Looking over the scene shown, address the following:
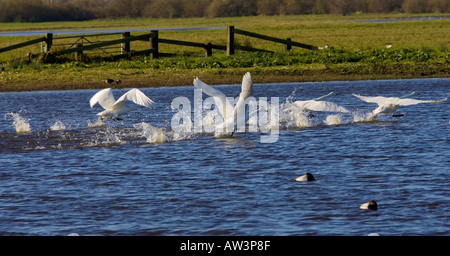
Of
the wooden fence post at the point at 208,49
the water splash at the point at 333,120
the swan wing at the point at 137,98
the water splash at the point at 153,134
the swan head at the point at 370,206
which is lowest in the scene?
the swan head at the point at 370,206

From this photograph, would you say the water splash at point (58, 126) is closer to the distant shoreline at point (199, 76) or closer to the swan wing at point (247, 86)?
the swan wing at point (247, 86)

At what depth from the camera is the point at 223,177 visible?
1102 cm

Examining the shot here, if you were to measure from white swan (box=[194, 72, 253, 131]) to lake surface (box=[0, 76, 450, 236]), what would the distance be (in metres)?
0.48

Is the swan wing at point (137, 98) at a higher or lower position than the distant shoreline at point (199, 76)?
lower

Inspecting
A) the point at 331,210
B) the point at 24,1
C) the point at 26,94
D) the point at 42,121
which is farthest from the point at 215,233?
the point at 24,1

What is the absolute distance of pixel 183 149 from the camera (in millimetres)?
13398

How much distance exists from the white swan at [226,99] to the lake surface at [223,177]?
18.9 inches

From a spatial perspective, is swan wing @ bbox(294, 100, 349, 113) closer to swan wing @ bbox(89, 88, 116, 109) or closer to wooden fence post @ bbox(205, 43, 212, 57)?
swan wing @ bbox(89, 88, 116, 109)

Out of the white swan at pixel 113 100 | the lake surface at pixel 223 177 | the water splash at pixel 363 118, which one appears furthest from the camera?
the water splash at pixel 363 118

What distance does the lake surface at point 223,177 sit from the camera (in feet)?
28.3

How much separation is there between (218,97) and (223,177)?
247 cm

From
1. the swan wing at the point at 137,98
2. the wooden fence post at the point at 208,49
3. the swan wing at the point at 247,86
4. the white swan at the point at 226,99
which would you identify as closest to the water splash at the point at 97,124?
the swan wing at the point at 137,98

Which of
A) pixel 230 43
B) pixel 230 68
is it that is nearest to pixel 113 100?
pixel 230 68

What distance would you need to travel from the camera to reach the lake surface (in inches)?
340
